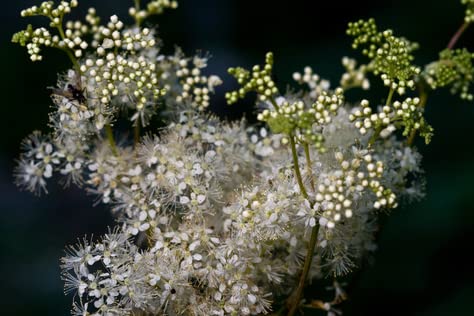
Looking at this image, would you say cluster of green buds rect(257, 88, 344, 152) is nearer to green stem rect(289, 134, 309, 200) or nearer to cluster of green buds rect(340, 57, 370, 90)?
green stem rect(289, 134, 309, 200)

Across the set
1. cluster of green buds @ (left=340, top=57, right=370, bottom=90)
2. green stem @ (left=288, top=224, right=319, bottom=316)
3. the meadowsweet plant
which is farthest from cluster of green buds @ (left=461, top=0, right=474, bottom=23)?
green stem @ (left=288, top=224, right=319, bottom=316)

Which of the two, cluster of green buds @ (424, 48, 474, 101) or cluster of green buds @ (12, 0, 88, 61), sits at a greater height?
cluster of green buds @ (424, 48, 474, 101)

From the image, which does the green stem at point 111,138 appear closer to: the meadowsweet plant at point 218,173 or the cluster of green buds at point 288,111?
the meadowsweet plant at point 218,173

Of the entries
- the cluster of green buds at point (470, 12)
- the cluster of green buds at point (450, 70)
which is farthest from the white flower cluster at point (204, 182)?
the cluster of green buds at point (470, 12)

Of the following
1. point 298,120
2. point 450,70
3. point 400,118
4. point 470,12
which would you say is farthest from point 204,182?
point 470,12

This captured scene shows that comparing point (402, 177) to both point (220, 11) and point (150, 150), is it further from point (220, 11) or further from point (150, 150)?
point (220, 11)

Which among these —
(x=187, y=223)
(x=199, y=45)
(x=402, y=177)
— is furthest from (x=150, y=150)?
(x=199, y=45)

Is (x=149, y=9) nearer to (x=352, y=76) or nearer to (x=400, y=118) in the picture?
(x=352, y=76)

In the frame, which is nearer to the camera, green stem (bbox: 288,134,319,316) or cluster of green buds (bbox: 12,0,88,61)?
green stem (bbox: 288,134,319,316)
